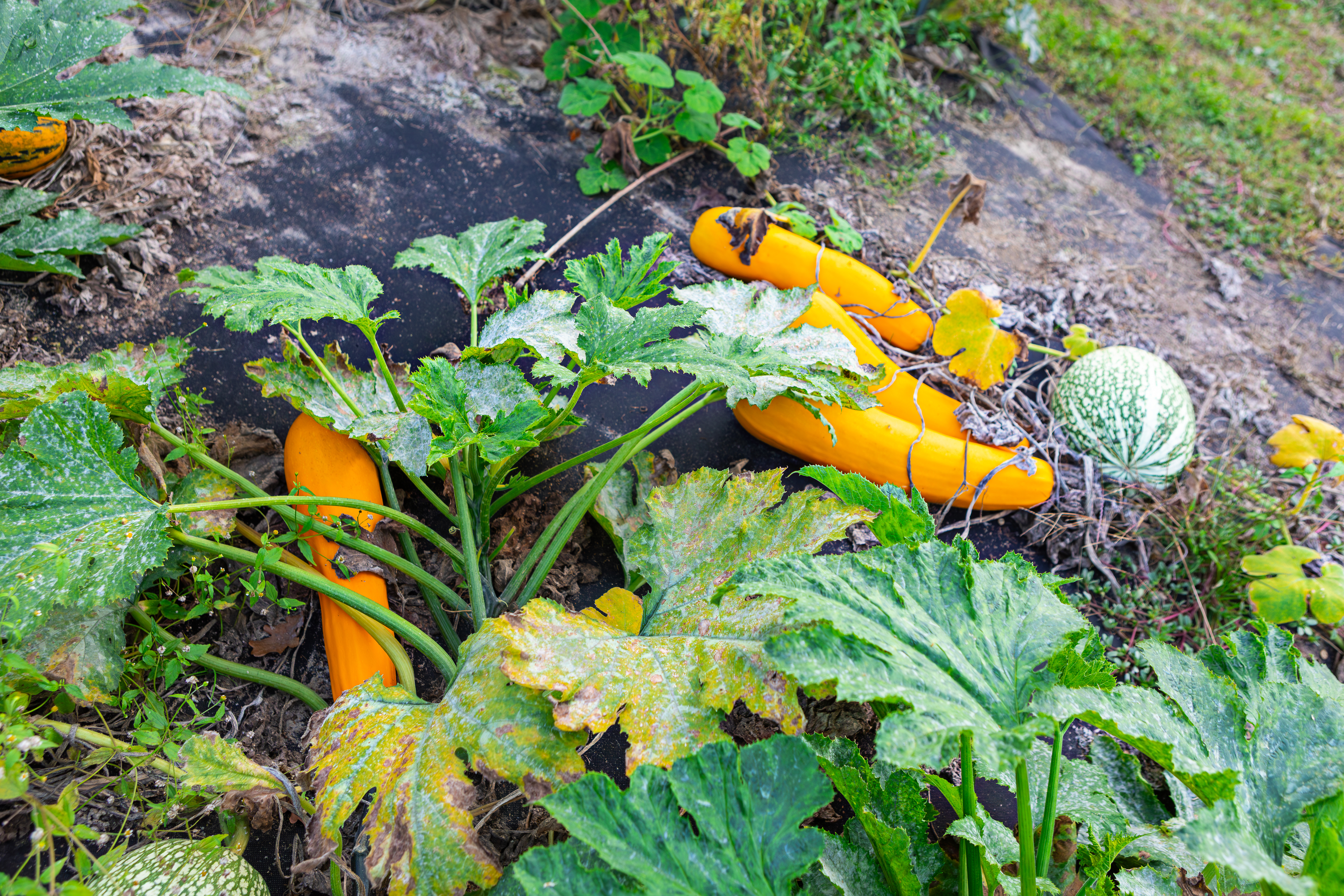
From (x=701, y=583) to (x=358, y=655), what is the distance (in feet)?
2.60

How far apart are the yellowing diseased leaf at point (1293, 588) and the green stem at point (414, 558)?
7.07 ft

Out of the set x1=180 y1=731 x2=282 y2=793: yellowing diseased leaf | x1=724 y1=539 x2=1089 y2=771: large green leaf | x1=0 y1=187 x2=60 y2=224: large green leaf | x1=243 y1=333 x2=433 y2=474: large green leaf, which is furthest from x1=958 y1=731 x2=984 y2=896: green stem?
x1=0 y1=187 x2=60 y2=224: large green leaf

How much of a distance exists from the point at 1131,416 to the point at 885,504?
134 cm

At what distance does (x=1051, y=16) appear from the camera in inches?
175

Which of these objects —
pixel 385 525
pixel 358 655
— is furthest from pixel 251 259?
pixel 358 655

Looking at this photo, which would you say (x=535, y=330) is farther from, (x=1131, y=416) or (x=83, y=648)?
(x=1131, y=416)

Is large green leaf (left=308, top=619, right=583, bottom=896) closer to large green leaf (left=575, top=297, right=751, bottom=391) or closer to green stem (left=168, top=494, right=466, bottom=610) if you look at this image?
green stem (left=168, top=494, right=466, bottom=610)

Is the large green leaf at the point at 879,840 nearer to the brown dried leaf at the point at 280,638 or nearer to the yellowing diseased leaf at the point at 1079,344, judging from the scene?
the brown dried leaf at the point at 280,638

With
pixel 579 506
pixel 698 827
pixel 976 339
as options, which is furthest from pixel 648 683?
pixel 976 339

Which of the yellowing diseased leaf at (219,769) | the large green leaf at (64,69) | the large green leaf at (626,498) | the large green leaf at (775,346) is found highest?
the large green leaf at (64,69)

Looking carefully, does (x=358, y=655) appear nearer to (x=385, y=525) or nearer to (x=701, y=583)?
(x=385, y=525)

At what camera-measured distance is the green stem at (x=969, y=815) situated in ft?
4.09

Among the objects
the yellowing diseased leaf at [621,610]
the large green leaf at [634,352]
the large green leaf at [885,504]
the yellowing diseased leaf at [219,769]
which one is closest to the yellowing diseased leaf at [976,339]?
the large green leaf at [885,504]

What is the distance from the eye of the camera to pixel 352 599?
5.04 ft
